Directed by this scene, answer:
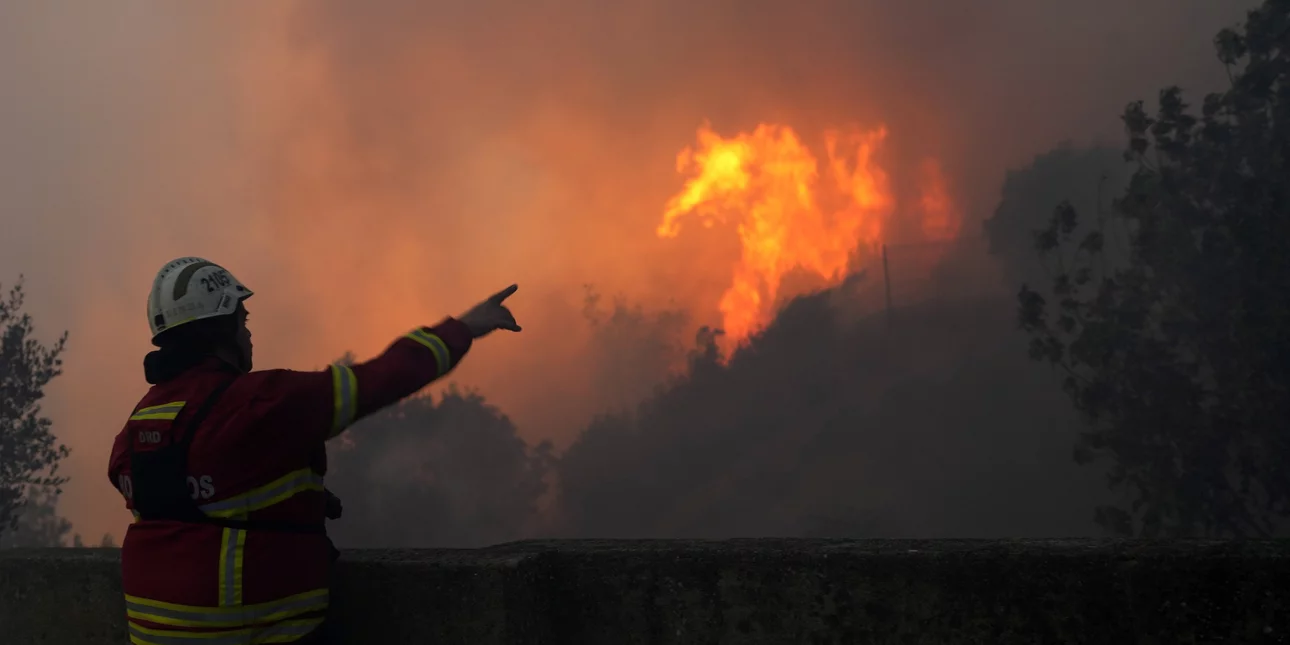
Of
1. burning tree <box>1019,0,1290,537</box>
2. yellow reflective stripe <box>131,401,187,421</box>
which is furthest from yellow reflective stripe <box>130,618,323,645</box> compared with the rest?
burning tree <box>1019,0,1290,537</box>

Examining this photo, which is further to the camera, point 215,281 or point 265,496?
point 215,281

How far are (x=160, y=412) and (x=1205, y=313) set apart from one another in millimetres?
29649

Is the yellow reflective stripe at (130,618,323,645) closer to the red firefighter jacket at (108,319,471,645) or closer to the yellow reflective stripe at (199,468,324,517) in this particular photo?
the red firefighter jacket at (108,319,471,645)

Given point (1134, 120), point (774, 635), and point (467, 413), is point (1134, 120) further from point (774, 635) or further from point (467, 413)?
point (467, 413)

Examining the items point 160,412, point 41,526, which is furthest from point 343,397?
point 41,526

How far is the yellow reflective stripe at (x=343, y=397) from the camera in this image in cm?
245

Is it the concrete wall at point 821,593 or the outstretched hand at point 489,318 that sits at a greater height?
the outstretched hand at point 489,318

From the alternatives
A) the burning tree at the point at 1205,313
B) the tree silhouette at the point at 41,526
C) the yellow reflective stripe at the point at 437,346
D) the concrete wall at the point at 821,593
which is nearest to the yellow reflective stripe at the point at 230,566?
the yellow reflective stripe at the point at 437,346

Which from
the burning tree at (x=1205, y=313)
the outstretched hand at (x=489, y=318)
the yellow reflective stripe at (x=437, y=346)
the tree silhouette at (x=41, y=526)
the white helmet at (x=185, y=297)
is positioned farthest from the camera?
the tree silhouette at (x=41, y=526)

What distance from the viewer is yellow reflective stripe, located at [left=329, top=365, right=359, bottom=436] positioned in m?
2.45

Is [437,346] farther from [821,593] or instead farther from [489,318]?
[821,593]

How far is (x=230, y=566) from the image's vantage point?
2.44m

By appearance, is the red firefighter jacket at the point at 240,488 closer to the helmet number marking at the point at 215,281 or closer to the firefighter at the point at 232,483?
the firefighter at the point at 232,483

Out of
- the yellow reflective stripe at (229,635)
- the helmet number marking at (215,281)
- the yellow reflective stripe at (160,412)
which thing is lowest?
the yellow reflective stripe at (229,635)
